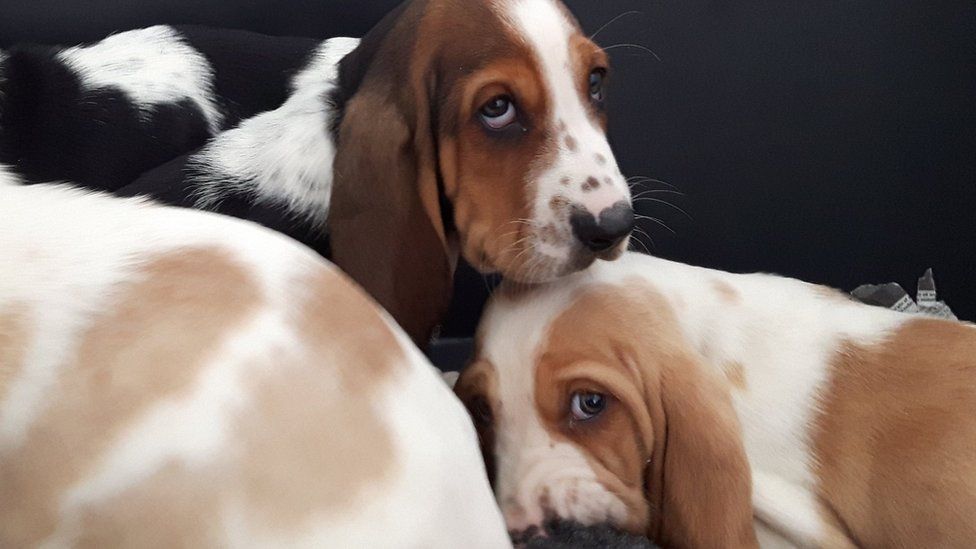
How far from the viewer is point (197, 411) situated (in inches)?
47.6

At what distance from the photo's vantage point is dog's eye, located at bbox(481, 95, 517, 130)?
2.03 m

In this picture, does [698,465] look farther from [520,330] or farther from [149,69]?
[149,69]

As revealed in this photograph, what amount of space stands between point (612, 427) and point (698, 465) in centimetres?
18

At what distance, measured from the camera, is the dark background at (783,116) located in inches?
115

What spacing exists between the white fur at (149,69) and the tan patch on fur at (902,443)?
70.6 inches

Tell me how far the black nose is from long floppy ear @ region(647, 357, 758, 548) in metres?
0.27

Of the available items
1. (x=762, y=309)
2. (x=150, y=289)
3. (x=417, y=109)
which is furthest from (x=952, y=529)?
(x=150, y=289)

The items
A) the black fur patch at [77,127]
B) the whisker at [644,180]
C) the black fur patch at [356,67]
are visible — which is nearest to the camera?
the black fur patch at [356,67]

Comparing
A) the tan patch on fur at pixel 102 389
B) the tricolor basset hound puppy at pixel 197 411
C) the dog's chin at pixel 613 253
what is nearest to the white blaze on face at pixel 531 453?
the dog's chin at pixel 613 253

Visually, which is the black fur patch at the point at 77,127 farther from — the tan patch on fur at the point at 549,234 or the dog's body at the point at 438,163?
the tan patch on fur at the point at 549,234

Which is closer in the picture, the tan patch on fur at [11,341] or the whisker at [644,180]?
the tan patch on fur at [11,341]

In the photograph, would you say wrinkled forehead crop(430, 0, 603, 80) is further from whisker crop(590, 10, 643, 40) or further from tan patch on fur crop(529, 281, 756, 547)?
whisker crop(590, 10, 643, 40)

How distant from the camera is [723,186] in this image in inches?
122

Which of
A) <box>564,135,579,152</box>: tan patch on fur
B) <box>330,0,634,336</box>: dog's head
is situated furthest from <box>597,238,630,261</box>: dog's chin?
<box>564,135,579,152</box>: tan patch on fur
